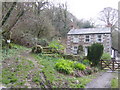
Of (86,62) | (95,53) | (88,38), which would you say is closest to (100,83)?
(86,62)

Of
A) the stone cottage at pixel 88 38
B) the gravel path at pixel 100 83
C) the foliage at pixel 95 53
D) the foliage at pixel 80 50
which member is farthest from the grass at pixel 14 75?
the stone cottage at pixel 88 38

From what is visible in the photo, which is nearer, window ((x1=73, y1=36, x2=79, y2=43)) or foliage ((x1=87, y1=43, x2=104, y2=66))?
foliage ((x1=87, y1=43, x2=104, y2=66))

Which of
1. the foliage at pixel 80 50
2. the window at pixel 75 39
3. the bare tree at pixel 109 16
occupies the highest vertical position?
the bare tree at pixel 109 16

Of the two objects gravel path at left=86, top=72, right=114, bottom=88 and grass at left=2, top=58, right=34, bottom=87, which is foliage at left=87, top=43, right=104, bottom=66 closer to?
gravel path at left=86, top=72, right=114, bottom=88

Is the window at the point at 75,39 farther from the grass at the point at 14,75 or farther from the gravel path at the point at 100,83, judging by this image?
the grass at the point at 14,75

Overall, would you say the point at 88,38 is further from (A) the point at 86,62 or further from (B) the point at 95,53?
(A) the point at 86,62

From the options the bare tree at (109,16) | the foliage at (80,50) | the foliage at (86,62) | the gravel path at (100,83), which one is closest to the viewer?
the gravel path at (100,83)

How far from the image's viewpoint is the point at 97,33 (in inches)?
837

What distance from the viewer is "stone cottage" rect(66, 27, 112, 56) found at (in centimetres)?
2088

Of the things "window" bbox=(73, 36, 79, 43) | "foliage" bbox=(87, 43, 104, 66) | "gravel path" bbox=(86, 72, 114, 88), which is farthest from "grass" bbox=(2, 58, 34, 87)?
"window" bbox=(73, 36, 79, 43)

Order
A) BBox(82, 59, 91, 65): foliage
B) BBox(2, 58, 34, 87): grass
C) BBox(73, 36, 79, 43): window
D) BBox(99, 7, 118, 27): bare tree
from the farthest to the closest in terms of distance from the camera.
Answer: BBox(99, 7, 118, 27): bare tree → BBox(73, 36, 79, 43): window → BBox(82, 59, 91, 65): foliage → BBox(2, 58, 34, 87): grass

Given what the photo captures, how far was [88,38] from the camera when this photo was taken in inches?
866

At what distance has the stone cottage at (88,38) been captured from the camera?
20.9m

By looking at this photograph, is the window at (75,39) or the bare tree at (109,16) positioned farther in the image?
the bare tree at (109,16)
